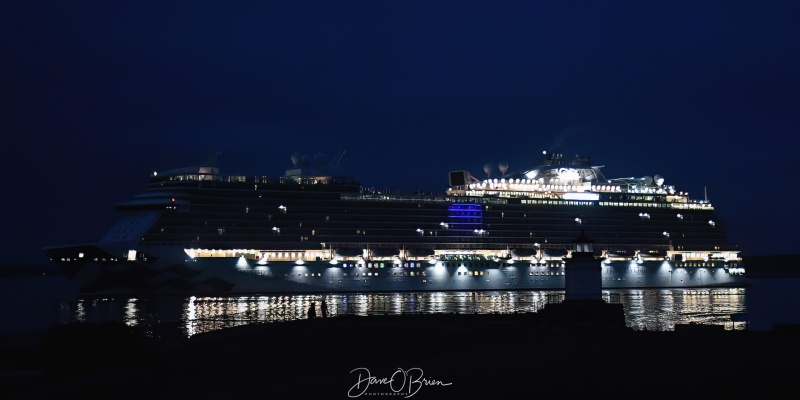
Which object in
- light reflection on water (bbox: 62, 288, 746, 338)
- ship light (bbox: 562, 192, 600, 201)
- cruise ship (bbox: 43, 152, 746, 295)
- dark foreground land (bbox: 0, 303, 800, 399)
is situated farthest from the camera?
ship light (bbox: 562, 192, 600, 201)

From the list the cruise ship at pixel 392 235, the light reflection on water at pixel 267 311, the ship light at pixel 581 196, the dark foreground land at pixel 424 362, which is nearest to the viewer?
the dark foreground land at pixel 424 362

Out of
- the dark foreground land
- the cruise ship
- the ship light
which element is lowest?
the dark foreground land

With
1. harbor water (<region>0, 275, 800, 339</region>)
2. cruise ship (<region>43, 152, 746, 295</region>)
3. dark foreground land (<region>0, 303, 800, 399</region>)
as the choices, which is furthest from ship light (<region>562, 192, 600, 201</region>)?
dark foreground land (<region>0, 303, 800, 399</region>)

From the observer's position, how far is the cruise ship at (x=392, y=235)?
72.3m

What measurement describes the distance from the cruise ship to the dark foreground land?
43.1 m

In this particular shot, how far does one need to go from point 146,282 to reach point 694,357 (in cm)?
5659

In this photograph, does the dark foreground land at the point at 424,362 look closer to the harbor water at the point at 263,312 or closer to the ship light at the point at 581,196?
the harbor water at the point at 263,312

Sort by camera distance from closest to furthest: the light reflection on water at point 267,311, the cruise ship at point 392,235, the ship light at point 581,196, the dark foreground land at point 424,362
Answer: the dark foreground land at point 424,362, the light reflection on water at point 267,311, the cruise ship at point 392,235, the ship light at point 581,196

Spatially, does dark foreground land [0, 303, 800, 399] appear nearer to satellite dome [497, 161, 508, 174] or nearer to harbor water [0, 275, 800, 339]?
harbor water [0, 275, 800, 339]

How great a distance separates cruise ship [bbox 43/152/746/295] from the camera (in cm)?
7231

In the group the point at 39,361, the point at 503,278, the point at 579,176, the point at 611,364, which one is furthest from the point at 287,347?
the point at 579,176

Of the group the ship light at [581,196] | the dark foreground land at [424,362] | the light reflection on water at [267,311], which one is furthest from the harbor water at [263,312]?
the ship light at [581,196]

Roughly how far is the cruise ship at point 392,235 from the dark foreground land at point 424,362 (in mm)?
43137

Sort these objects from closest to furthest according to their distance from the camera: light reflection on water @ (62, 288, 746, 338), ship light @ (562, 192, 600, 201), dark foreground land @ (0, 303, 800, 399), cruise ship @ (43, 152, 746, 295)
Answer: dark foreground land @ (0, 303, 800, 399)
light reflection on water @ (62, 288, 746, 338)
cruise ship @ (43, 152, 746, 295)
ship light @ (562, 192, 600, 201)
